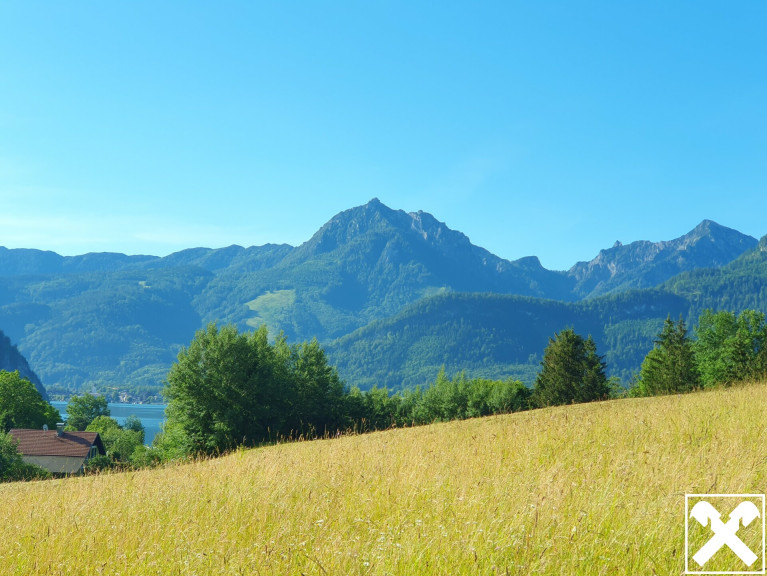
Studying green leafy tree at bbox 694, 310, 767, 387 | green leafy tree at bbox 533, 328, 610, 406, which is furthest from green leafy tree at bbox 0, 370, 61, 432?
green leafy tree at bbox 694, 310, 767, 387

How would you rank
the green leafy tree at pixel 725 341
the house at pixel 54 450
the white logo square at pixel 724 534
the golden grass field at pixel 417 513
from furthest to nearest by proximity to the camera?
the house at pixel 54 450 → the green leafy tree at pixel 725 341 → the golden grass field at pixel 417 513 → the white logo square at pixel 724 534

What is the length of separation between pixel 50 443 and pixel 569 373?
61.0 m

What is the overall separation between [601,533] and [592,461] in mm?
2709

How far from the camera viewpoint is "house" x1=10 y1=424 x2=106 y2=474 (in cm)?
6744

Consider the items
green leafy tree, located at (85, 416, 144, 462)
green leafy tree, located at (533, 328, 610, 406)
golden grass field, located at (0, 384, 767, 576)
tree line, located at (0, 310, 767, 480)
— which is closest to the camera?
golden grass field, located at (0, 384, 767, 576)

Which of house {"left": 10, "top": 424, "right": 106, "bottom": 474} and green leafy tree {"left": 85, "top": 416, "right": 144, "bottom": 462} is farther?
green leafy tree {"left": 85, "top": 416, "right": 144, "bottom": 462}

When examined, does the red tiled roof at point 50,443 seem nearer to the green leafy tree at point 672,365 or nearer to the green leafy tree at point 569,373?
the green leafy tree at point 569,373

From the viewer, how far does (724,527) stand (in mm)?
5277

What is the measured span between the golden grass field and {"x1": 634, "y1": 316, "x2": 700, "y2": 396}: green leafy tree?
5660cm

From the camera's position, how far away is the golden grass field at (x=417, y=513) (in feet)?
16.1

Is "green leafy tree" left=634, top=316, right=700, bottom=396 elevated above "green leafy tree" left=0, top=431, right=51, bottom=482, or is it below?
above

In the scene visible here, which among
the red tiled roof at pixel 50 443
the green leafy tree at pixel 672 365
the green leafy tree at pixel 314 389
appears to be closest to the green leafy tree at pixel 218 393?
the green leafy tree at pixel 314 389

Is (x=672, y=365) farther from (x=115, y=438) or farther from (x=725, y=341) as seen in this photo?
(x=115, y=438)

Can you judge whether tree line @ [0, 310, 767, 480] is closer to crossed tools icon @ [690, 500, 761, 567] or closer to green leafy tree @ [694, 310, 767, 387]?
green leafy tree @ [694, 310, 767, 387]
